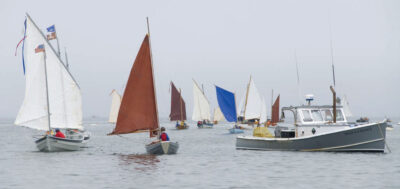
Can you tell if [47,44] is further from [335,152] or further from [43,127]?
[335,152]

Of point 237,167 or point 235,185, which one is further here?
point 237,167

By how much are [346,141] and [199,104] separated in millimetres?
79705

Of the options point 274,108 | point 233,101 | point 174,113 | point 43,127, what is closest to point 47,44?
point 43,127

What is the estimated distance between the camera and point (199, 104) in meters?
118

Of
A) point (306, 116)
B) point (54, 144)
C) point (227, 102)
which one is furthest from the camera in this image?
point (227, 102)

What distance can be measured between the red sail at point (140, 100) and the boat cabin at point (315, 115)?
1051 centimetres

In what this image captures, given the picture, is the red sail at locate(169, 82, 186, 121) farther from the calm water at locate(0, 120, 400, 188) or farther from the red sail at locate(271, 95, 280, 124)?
the calm water at locate(0, 120, 400, 188)

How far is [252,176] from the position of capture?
98.2ft

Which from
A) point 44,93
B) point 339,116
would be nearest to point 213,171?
point 339,116

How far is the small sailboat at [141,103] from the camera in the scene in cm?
4094

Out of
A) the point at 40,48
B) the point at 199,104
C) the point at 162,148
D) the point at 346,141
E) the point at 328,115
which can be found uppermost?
the point at 40,48

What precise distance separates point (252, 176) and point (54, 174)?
435 inches

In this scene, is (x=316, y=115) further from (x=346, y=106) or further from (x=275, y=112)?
(x=346, y=106)

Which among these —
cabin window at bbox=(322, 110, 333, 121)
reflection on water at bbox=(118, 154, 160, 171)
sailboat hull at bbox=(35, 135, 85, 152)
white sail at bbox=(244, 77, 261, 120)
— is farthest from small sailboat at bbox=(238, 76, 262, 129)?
reflection on water at bbox=(118, 154, 160, 171)
